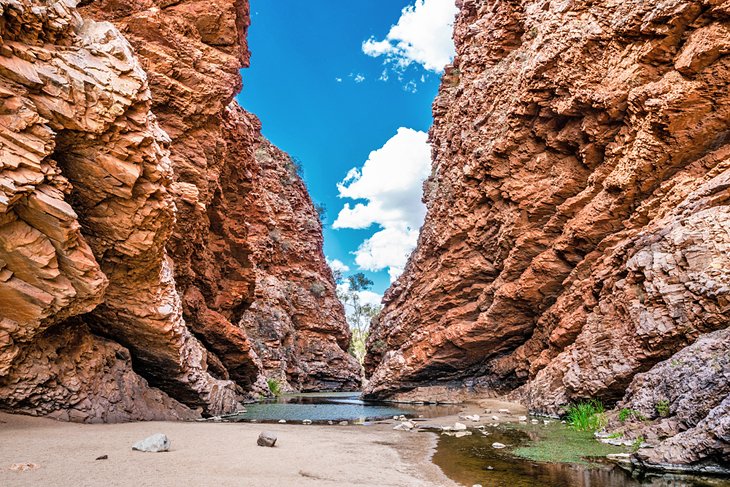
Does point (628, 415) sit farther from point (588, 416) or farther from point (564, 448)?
point (588, 416)

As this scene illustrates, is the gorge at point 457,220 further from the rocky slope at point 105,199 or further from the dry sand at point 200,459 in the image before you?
the dry sand at point 200,459

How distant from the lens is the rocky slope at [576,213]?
1264 centimetres

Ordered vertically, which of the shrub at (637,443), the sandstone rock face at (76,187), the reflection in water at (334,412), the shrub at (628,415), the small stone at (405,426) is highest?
the sandstone rock face at (76,187)

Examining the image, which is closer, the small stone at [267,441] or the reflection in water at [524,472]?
the reflection in water at [524,472]

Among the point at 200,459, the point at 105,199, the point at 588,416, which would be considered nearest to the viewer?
the point at 200,459

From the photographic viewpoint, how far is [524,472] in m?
7.63

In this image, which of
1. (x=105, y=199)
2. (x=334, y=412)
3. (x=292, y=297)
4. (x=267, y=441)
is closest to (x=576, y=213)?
(x=334, y=412)

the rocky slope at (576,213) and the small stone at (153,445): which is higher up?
the rocky slope at (576,213)

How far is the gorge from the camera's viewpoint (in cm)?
959

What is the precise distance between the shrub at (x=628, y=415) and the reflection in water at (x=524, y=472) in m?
2.98

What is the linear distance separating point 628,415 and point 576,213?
1107cm

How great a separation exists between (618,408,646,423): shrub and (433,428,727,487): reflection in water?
298 cm

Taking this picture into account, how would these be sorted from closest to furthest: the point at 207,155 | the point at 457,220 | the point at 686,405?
1. the point at 686,405
2. the point at 207,155
3. the point at 457,220

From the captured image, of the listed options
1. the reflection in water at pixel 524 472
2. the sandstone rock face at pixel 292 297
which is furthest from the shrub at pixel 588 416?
the sandstone rock face at pixel 292 297
